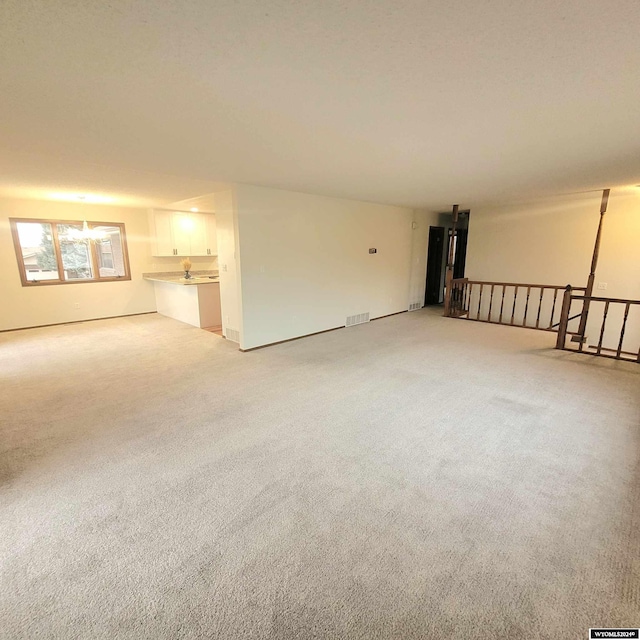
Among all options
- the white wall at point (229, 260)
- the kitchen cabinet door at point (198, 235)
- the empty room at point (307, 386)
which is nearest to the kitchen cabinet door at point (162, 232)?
the kitchen cabinet door at point (198, 235)

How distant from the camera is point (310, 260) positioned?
5680mm

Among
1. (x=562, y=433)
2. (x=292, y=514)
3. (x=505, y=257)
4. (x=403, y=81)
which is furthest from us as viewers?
(x=505, y=257)

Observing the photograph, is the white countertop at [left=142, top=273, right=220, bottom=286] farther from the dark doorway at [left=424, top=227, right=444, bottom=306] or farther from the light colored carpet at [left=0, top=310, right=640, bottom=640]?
the dark doorway at [left=424, top=227, right=444, bottom=306]

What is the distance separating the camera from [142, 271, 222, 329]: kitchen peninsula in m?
6.45

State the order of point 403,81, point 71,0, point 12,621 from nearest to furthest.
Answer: point 71,0 < point 12,621 < point 403,81

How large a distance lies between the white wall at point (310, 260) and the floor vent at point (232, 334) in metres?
0.41

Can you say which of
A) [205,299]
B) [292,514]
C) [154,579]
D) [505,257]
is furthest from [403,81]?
[505,257]

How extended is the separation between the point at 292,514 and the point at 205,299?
17.4 ft

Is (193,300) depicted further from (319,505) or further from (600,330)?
(600,330)

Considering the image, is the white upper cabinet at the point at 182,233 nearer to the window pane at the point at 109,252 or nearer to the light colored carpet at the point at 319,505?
the window pane at the point at 109,252

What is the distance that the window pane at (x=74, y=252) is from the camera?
21.2 feet

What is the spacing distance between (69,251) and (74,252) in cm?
9

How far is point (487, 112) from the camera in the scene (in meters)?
2.16

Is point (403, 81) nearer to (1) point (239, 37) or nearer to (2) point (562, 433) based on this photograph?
(1) point (239, 37)
